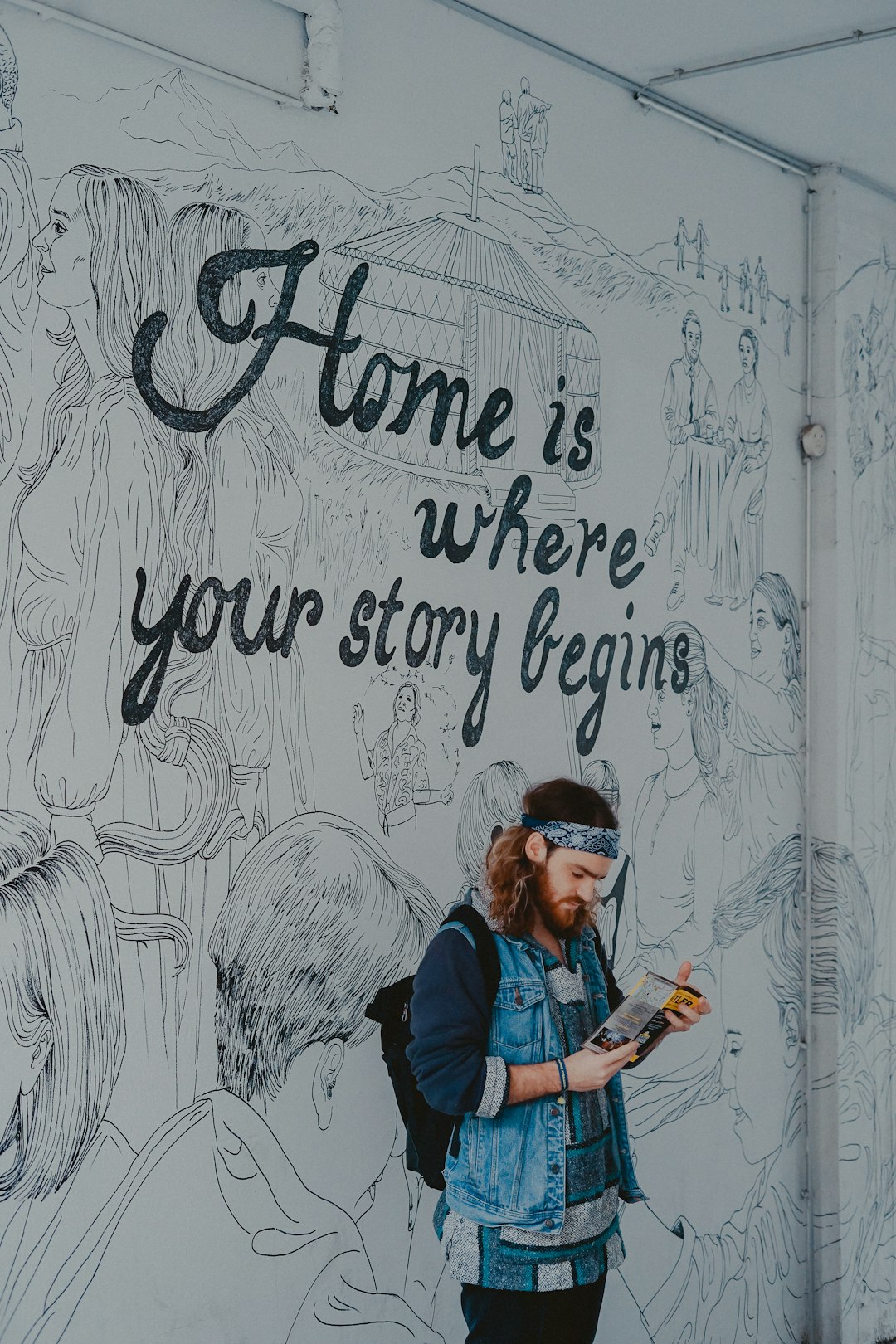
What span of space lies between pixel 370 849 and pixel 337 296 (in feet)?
3.69

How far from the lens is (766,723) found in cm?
369

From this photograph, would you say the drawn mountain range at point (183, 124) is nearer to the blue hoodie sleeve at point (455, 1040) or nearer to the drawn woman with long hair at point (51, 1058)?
the drawn woman with long hair at point (51, 1058)

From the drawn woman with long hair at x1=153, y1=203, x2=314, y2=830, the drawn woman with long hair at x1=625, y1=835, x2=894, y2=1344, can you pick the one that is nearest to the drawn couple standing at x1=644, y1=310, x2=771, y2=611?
the drawn woman with long hair at x1=625, y1=835, x2=894, y2=1344

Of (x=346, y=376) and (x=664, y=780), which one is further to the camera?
(x=664, y=780)

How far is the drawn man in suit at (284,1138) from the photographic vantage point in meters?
2.36

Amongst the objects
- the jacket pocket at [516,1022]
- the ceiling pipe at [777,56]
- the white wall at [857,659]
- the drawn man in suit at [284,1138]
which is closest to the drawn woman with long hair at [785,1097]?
the white wall at [857,659]

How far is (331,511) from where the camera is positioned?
2.66m

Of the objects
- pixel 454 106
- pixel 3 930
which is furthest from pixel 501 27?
pixel 3 930

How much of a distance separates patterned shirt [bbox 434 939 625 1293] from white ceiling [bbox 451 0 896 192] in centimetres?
209

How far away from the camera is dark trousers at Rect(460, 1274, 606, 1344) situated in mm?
2105

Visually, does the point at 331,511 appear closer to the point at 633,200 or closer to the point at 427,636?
the point at 427,636

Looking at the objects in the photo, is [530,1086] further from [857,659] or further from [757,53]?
[757,53]

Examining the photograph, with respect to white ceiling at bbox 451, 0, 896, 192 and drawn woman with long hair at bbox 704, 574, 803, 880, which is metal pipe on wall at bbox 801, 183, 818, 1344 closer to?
drawn woman with long hair at bbox 704, 574, 803, 880

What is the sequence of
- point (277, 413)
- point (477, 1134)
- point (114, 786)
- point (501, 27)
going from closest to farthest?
point (477, 1134) < point (114, 786) < point (277, 413) < point (501, 27)
